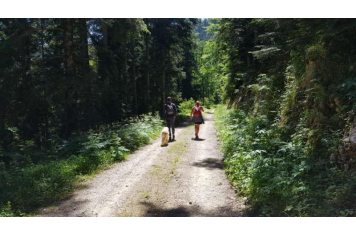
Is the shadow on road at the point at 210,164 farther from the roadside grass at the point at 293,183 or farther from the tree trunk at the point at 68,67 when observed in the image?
the tree trunk at the point at 68,67

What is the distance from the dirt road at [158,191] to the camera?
558cm

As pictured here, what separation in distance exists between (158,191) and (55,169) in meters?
3.53

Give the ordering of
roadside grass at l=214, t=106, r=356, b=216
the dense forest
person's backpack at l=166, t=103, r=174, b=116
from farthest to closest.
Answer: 1. person's backpack at l=166, t=103, r=174, b=116
2. the dense forest
3. roadside grass at l=214, t=106, r=356, b=216

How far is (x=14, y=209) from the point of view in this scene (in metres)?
5.68

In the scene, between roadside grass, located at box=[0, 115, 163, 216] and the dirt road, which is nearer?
the dirt road

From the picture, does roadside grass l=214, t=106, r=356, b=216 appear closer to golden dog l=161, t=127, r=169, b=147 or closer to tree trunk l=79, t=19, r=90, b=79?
golden dog l=161, t=127, r=169, b=147

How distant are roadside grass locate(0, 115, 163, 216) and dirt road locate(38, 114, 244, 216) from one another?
0.48m

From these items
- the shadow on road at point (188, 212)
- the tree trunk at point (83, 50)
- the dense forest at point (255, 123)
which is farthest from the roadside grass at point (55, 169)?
the tree trunk at point (83, 50)

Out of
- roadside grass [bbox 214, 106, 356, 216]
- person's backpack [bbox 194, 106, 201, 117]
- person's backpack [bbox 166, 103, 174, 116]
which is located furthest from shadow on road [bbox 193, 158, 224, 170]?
person's backpack [bbox 194, 106, 201, 117]

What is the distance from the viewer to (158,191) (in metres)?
6.62

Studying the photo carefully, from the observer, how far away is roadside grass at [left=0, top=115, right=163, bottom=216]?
613 centimetres

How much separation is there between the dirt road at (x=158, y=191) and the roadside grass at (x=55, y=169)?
1.57 feet
